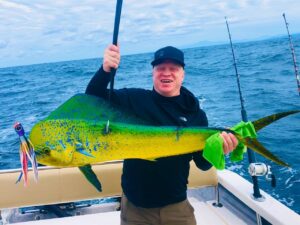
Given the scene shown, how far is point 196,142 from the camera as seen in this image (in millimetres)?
1567

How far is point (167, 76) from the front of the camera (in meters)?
2.23

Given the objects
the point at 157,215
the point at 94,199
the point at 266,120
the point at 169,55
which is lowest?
the point at 94,199

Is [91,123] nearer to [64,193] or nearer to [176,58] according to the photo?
[176,58]

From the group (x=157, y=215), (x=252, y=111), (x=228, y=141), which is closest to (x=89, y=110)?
(x=228, y=141)

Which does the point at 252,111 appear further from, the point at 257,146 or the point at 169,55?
the point at 257,146

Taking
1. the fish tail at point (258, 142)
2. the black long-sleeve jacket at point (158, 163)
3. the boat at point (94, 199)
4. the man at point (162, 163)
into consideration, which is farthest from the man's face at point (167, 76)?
the boat at point (94, 199)

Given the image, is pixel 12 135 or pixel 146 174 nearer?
pixel 146 174

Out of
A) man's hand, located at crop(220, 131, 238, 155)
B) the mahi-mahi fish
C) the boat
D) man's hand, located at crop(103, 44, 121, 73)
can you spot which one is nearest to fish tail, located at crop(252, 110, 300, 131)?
the mahi-mahi fish

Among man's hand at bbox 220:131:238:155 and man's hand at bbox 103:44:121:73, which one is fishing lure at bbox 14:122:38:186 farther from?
man's hand at bbox 220:131:238:155

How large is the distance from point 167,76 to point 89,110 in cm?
92

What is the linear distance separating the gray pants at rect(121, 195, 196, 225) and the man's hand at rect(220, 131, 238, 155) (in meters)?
0.94

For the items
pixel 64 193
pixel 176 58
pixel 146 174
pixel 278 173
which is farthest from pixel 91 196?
pixel 278 173

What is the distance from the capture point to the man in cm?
225

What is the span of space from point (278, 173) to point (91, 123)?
5280mm
